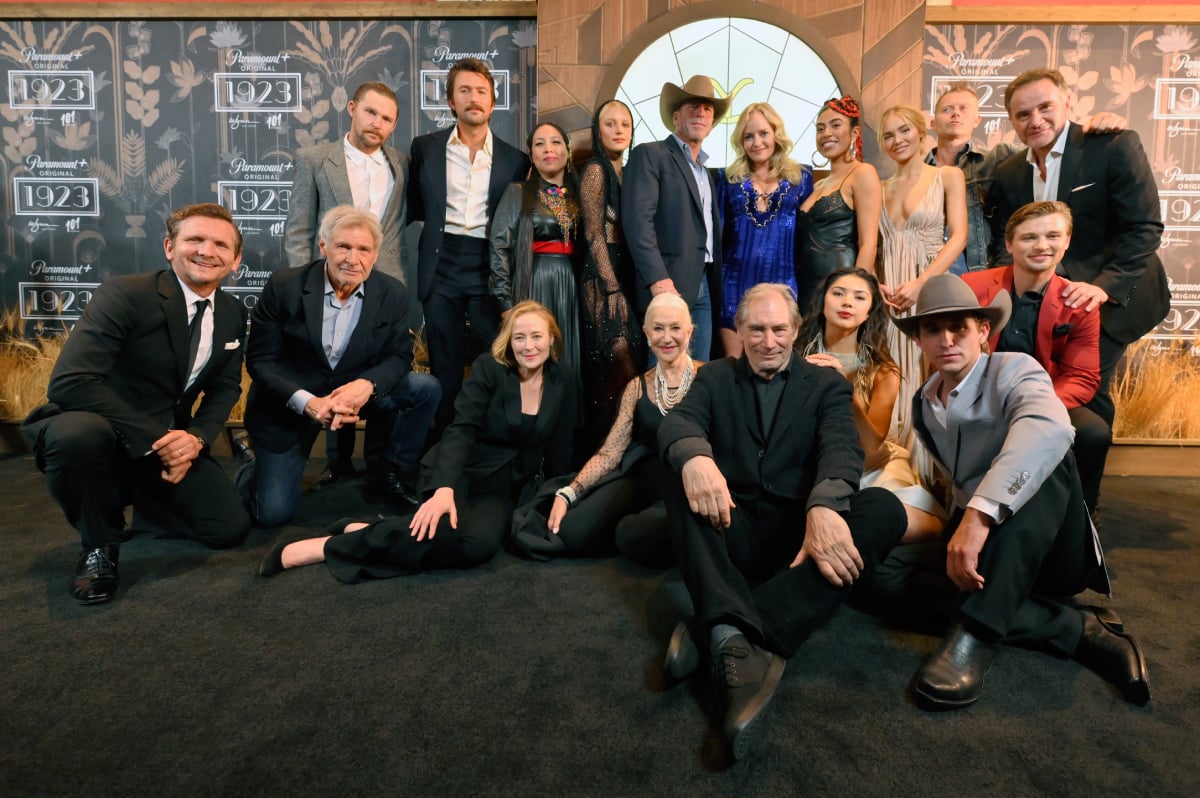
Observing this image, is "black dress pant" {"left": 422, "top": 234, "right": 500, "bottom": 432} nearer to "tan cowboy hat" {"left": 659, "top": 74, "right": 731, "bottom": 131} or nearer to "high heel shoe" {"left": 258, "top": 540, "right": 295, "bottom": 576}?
"tan cowboy hat" {"left": 659, "top": 74, "right": 731, "bottom": 131}

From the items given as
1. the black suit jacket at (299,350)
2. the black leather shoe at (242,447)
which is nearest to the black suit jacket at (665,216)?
the black suit jacket at (299,350)

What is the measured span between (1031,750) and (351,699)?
133cm

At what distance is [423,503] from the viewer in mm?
2199

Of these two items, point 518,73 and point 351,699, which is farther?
point 518,73

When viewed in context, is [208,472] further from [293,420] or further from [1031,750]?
[1031,750]

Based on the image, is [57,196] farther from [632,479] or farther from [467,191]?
[632,479]

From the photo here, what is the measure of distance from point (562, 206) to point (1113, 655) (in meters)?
2.33

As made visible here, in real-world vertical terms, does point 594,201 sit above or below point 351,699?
above

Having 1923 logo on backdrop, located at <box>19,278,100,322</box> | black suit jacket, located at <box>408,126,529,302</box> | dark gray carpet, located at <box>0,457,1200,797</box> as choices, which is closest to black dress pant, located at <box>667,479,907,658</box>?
dark gray carpet, located at <box>0,457,1200,797</box>

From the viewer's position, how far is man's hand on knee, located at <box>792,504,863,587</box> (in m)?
1.59

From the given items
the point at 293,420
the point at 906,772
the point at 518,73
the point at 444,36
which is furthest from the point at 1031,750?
the point at 444,36

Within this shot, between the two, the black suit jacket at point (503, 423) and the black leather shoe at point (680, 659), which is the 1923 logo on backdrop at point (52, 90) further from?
the black leather shoe at point (680, 659)

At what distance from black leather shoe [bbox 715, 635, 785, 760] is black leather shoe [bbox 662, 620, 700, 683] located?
0.35 feet

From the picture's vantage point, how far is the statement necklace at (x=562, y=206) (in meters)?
3.01
